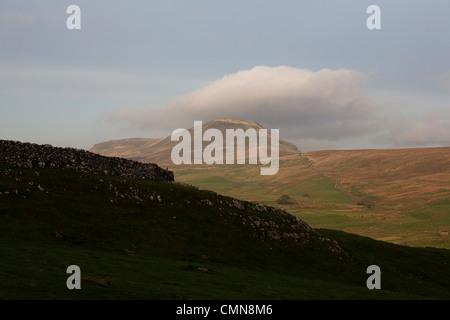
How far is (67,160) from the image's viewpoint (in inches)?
2176

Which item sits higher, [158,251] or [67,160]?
[67,160]

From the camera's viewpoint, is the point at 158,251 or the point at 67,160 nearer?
the point at 158,251

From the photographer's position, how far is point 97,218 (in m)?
43.6

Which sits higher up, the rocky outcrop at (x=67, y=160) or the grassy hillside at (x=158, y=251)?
the rocky outcrop at (x=67, y=160)

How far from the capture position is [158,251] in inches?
1628

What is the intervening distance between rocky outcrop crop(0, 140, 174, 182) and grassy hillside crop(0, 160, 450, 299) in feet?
8.56

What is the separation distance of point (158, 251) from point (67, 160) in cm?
2136

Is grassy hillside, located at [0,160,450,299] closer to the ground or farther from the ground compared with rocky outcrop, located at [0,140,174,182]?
closer to the ground

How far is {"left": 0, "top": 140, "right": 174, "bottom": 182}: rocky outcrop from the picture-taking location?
50.7m

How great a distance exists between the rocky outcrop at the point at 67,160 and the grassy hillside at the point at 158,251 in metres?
2.61

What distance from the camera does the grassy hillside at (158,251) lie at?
2845 centimetres
